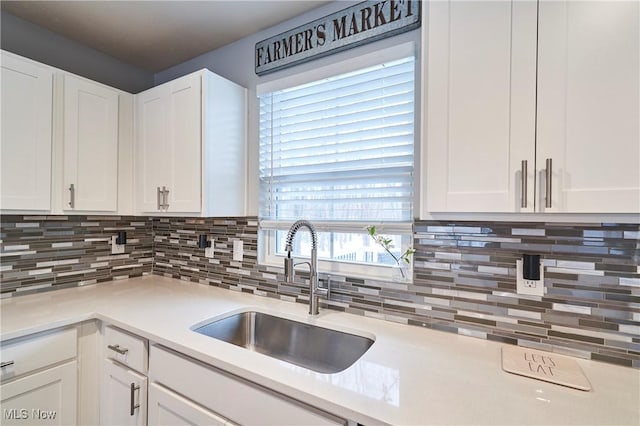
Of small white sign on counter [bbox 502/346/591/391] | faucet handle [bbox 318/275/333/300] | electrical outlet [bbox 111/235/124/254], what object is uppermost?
electrical outlet [bbox 111/235/124/254]

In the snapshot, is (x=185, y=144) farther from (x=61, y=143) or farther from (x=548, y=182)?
(x=548, y=182)

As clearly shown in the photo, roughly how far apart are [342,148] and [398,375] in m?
1.05

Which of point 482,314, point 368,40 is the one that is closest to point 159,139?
point 368,40

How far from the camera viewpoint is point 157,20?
1.75m

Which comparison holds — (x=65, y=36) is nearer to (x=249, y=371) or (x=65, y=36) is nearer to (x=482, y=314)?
(x=249, y=371)

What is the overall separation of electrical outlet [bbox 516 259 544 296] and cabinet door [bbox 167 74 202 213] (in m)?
1.52

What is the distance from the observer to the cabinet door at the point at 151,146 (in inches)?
72.9

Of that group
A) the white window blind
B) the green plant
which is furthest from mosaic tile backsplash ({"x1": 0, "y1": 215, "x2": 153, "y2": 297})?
the green plant

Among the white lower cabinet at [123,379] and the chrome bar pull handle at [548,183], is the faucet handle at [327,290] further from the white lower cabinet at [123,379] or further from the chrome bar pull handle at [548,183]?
the chrome bar pull handle at [548,183]

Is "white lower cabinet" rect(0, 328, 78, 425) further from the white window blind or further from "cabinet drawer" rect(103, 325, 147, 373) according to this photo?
the white window blind

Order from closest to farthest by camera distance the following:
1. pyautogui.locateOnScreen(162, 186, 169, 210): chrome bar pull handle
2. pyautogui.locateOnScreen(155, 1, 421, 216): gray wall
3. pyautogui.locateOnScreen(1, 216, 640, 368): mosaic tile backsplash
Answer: pyautogui.locateOnScreen(1, 216, 640, 368): mosaic tile backsplash, pyautogui.locateOnScreen(155, 1, 421, 216): gray wall, pyautogui.locateOnScreen(162, 186, 169, 210): chrome bar pull handle

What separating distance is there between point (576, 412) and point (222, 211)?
1.62 metres

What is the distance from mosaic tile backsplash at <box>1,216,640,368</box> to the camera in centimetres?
103

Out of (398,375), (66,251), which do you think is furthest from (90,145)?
(398,375)
